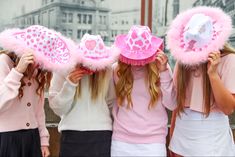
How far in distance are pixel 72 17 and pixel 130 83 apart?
1.81 m

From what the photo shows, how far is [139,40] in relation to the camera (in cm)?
241

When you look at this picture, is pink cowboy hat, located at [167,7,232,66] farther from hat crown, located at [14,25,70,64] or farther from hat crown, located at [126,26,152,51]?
hat crown, located at [14,25,70,64]

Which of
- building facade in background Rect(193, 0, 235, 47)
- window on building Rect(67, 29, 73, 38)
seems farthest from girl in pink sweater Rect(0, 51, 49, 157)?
building facade in background Rect(193, 0, 235, 47)

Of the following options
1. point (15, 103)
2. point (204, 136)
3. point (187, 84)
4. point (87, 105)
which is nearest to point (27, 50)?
point (15, 103)

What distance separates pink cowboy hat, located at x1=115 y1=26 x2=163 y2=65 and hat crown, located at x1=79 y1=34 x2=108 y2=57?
0.38 ft

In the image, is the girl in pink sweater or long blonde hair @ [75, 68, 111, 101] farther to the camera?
long blonde hair @ [75, 68, 111, 101]

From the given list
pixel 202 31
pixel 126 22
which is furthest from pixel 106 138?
pixel 126 22

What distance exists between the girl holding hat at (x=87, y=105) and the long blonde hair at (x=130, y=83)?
9 cm

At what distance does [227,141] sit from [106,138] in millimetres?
693

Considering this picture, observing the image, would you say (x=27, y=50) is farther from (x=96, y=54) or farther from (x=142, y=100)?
(x=142, y=100)

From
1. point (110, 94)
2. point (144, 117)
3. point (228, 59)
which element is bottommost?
point (144, 117)

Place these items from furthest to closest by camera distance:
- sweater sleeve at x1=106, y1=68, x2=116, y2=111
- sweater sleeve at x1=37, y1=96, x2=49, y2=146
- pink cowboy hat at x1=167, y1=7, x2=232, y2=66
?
sweater sleeve at x1=37, y1=96, x2=49, y2=146
sweater sleeve at x1=106, y1=68, x2=116, y2=111
pink cowboy hat at x1=167, y1=7, x2=232, y2=66

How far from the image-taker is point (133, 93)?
2.42m

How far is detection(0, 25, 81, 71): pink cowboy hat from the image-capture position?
231cm
